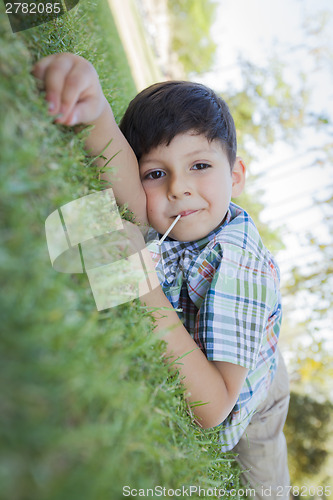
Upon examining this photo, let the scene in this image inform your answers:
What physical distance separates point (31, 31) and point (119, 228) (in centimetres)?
50

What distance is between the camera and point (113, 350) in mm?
664

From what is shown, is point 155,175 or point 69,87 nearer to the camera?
point 69,87

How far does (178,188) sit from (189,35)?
10945mm

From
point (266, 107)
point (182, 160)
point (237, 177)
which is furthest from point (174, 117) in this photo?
point (266, 107)

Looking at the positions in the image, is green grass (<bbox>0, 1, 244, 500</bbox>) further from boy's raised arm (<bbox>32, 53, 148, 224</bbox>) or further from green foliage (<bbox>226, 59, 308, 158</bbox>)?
green foliage (<bbox>226, 59, 308, 158</bbox>)

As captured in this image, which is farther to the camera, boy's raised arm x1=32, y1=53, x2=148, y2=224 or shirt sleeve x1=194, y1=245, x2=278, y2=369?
shirt sleeve x1=194, y1=245, x2=278, y2=369

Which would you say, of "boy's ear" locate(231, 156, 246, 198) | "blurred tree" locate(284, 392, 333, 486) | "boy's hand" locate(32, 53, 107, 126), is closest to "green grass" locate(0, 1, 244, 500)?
"boy's hand" locate(32, 53, 107, 126)

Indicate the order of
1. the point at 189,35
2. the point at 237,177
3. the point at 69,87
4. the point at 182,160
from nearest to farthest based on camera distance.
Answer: the point at 69,87, the point at 182,160, the point at 237,177, the point at 189,35

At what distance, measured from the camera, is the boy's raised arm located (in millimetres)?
838

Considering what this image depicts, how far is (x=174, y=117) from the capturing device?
5.13 feet

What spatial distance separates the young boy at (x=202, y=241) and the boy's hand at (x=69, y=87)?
0.46 ft

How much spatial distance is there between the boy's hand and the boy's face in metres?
0.54

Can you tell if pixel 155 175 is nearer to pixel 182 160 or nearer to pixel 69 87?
pixel 182 160

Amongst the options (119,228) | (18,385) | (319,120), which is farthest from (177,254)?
(319,120)
